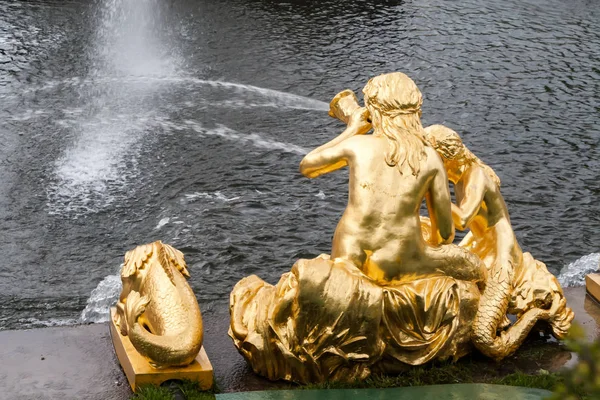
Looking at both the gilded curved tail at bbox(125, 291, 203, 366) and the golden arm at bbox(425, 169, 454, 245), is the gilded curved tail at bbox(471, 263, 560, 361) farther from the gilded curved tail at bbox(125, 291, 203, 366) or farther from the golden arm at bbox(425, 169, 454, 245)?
the gilded curved tail at bbox(125, 291, 203, 366)

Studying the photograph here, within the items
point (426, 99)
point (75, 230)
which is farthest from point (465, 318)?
point (426, 99)

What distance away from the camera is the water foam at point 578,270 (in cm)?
962

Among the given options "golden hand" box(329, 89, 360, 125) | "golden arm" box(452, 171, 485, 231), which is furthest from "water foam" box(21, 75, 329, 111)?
"golden arm" box(452, 171, 485, 231)

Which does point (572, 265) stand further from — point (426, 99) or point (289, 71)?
point (289, 71)

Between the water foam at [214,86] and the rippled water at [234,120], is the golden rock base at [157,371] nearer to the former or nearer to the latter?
the rippled water at [234,120]

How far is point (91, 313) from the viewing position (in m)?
8.97

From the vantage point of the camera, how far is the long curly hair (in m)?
6.91

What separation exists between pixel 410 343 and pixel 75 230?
4.53 meters

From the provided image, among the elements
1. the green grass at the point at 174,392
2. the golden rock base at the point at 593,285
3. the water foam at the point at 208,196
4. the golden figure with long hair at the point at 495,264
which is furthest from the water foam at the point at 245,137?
the green grass at the point at 174,392

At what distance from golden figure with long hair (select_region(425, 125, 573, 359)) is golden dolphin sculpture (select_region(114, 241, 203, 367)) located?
1954 millimetres

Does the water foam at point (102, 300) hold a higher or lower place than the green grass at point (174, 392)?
lower

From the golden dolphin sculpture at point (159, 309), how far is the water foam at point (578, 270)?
403cm

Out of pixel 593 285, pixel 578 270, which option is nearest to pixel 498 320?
pixel 593 285

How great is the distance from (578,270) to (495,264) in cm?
257
